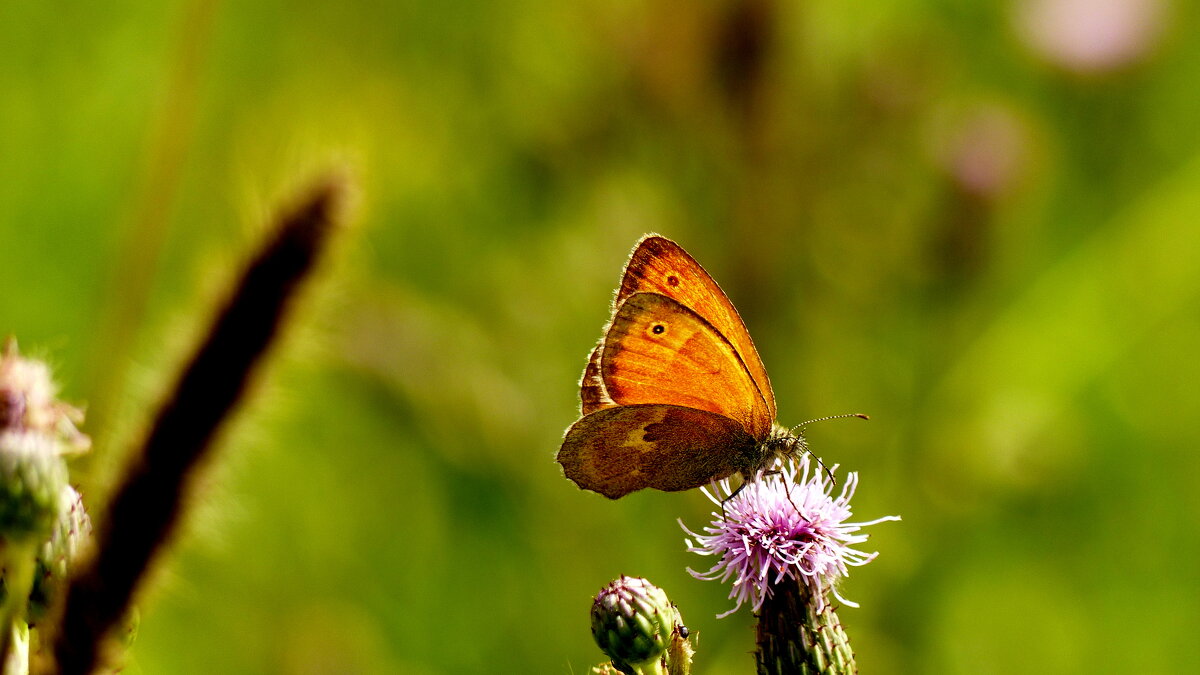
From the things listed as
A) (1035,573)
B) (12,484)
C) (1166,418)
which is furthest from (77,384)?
(1166,418)

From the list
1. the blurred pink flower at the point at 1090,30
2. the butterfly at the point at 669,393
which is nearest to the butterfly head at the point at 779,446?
the butterfly at the point at 669,393

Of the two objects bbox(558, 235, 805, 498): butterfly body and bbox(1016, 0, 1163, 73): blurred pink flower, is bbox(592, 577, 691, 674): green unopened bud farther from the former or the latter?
bbox(1016, 0, 1163, 73): blurred pink flower

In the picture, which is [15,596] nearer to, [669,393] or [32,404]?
[32,404]

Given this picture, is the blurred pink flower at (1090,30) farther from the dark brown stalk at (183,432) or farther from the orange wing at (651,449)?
the dark brown stalk at (183,432)

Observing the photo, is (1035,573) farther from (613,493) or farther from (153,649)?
(153,649)

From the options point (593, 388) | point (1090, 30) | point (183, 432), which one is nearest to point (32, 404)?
point (183, 432)
